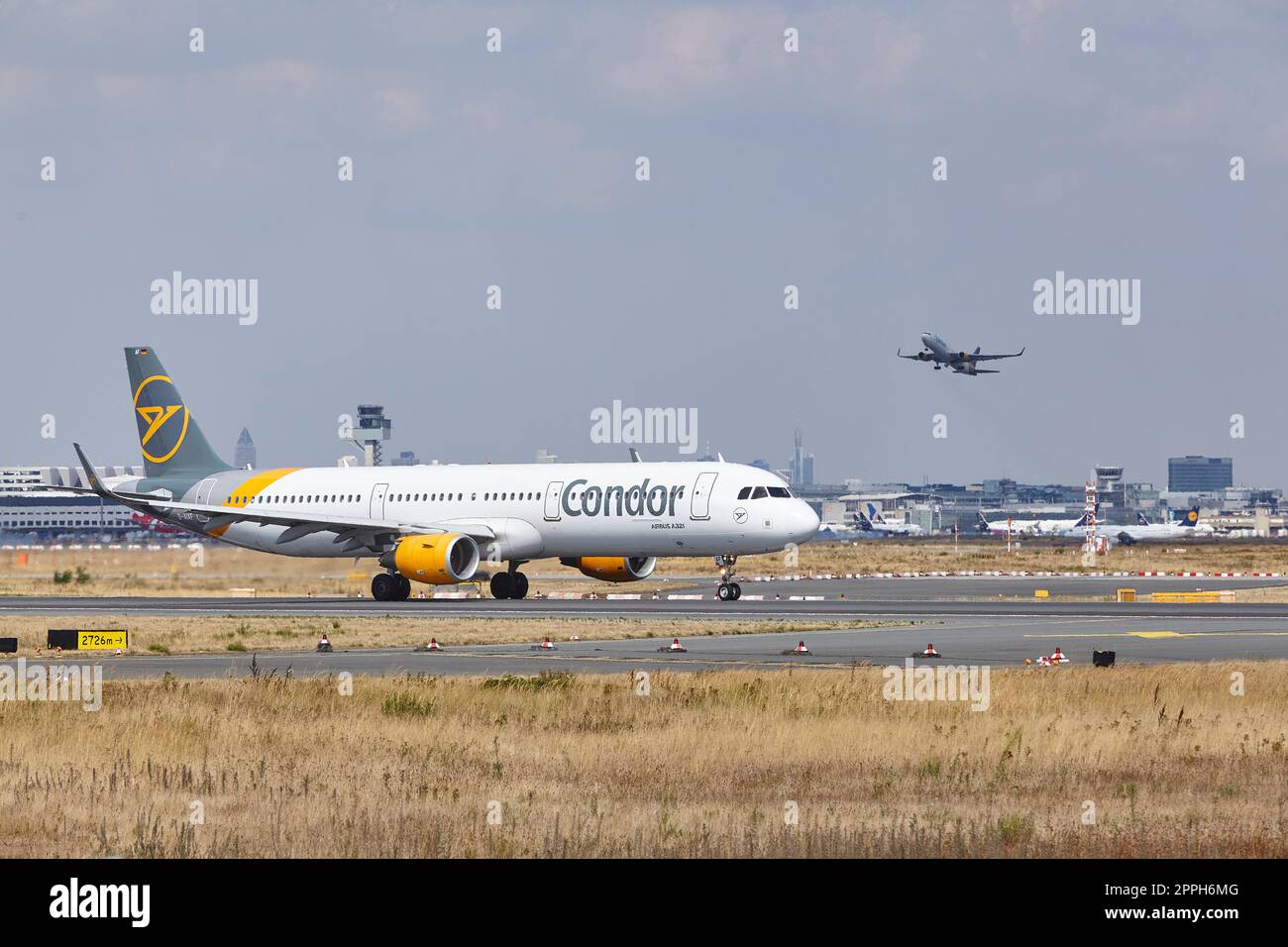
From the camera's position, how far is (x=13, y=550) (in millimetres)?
85812

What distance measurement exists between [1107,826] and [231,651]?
24.6 m

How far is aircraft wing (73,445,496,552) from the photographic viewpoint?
60312 mm

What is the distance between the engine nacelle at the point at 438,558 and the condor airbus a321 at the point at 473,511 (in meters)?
0.05

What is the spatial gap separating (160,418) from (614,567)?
20720mm

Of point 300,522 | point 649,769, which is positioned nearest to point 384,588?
point 300,522

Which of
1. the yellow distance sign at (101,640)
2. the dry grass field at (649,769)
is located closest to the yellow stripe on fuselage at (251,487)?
the yellow distance sign at (101,640)

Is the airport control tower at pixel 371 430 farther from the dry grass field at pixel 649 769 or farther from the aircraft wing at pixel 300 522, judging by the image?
the dry grass field at pixel 649 769

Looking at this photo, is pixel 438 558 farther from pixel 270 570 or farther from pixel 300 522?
pixel 270 570

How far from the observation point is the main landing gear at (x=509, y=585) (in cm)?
6094

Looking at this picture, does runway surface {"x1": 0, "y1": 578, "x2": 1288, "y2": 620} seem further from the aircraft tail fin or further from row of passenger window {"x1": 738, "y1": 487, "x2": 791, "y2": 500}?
the aircraft tail fin

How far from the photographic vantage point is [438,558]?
187 feet
